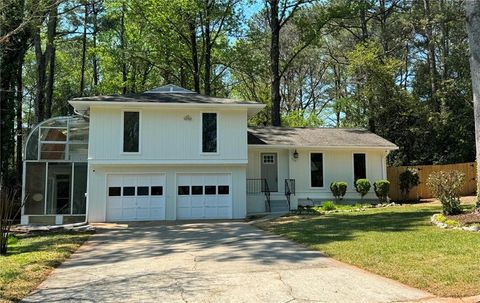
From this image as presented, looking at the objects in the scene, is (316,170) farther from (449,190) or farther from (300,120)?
(300,120)

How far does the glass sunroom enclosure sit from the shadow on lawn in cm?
970

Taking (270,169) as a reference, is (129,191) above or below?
below

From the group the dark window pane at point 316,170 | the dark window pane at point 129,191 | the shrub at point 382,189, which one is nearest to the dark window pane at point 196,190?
the dark window pane at point 129,191

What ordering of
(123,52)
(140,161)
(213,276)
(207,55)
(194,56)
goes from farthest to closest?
(123,52)
(207,55)
(194,56)
(140,161)
(213,276)

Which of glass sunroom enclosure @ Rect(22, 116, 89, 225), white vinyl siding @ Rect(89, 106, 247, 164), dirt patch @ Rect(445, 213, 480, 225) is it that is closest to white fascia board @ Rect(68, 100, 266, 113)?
white vinyl siding @ Rect(89, 106, 247, 164)

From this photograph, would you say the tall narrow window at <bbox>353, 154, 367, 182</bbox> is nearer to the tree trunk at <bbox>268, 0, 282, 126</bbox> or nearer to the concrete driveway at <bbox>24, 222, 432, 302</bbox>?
the tree trunk at <bbox>268, 0, 282, 126</bbox>

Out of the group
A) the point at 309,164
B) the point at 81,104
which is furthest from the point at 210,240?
the point at 309,164

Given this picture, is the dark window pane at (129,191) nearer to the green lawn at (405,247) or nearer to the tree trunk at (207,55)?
the green lawn at (405,247)

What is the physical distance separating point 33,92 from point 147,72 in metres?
11.9

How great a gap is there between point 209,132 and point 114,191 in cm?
499

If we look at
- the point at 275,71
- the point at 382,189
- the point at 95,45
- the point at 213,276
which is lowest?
the point at 213,276

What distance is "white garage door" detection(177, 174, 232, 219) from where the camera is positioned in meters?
20.7

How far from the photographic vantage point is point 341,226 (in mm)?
14156

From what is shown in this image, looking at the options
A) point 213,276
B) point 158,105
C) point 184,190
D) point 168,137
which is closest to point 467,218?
point 213,276
